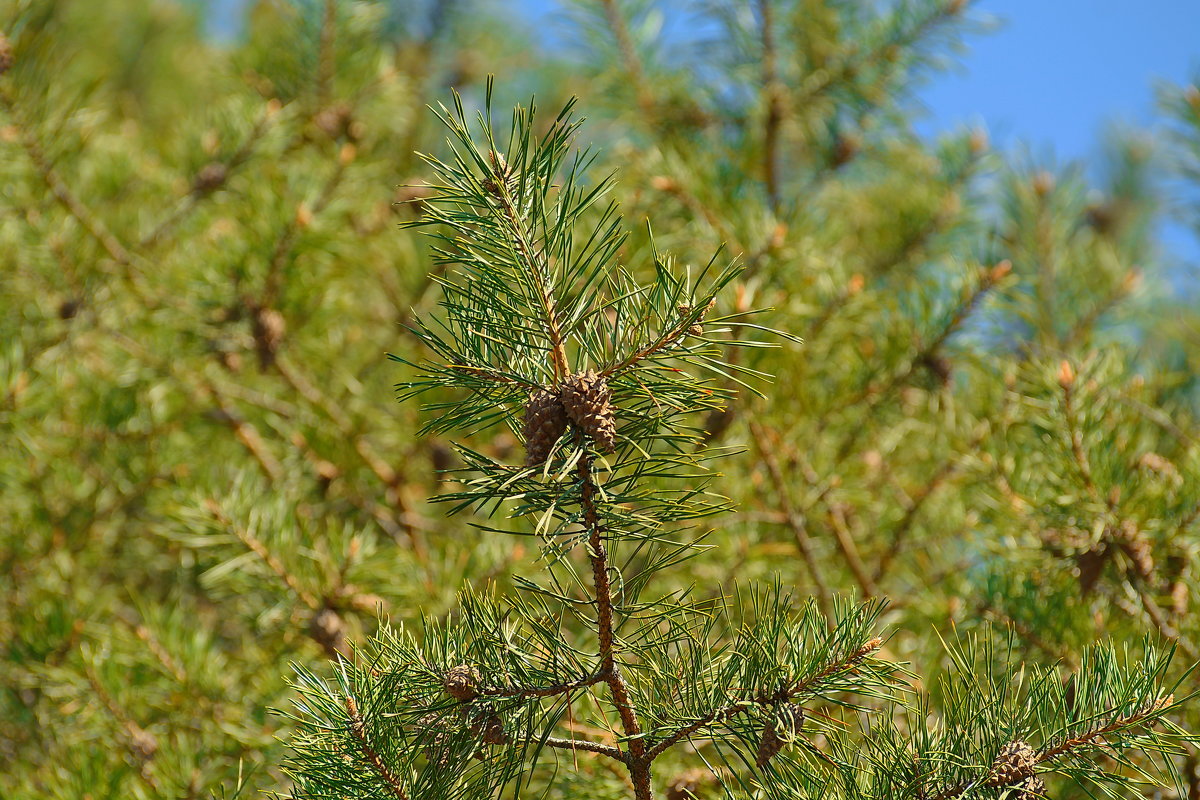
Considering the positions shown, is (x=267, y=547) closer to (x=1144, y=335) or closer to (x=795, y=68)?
(x=795, y=68)

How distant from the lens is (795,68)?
184cm

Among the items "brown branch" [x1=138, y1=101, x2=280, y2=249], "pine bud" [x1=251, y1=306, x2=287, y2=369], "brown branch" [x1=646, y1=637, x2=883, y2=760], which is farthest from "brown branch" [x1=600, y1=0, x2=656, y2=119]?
"brown branch" [x1=646, y1=637, x2=883, y2=760]

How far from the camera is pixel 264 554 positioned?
47.1 inches

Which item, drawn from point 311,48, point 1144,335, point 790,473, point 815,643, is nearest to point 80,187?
point 311,48

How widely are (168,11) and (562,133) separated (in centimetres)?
304

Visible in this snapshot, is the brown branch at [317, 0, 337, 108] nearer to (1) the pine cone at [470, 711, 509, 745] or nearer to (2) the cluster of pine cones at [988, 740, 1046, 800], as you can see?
(1) the pine cone at [470, 711, 509, 745]

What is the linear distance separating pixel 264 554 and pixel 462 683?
58cm

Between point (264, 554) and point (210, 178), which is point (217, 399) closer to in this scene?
point (210, 178)

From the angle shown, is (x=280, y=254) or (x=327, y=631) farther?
(x=280, y=254)

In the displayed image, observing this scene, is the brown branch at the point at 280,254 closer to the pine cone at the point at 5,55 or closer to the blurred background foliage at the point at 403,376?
the blurred background foliage at the point at 403,376

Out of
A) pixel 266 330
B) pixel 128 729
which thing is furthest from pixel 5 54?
pixel 128 729

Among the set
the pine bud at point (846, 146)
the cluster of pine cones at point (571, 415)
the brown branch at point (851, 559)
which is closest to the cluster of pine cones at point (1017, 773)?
the cluster of pine cones at point (571, 415)

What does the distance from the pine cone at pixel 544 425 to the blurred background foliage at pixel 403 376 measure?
0.38 m

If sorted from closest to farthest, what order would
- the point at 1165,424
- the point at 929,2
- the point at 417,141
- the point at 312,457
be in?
the point at 1165,424
the point at 312,457
the point at 929,2
the point at 417,141
